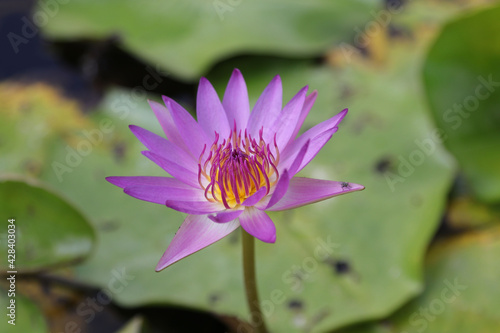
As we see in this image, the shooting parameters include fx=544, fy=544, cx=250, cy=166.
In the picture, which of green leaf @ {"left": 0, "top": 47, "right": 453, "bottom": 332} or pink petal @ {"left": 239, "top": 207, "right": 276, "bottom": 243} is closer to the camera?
pink petal @ {"left": 239, "top": 207, "right": 276, "bottom": 243}

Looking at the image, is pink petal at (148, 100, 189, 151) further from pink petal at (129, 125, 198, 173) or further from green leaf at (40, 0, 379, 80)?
green leaf at (40, 0, 379, 80)

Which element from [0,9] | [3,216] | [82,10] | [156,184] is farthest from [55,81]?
[156,184]

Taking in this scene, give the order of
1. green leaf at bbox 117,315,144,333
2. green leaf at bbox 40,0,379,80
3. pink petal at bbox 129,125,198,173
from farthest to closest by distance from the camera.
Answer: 1. green leaf at bbox 40,0,379,80
2. green leaf at bbox 117,315,144,333
3. pink petal at bbox 129,125,198,173

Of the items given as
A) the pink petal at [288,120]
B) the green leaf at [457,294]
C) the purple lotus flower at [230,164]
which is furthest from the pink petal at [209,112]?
the green leaf at [457,294]

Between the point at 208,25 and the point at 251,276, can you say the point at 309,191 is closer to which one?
the point at 251,276

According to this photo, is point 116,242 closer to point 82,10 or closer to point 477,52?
point 82,10

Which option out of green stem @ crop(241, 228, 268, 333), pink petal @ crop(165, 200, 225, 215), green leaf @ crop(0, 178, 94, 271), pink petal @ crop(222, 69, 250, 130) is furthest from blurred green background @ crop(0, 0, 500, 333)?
pink petal @ crop(222, 69, 250, 130)

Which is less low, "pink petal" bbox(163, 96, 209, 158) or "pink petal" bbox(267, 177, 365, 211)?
"pink petal" bbox(163, 96, 209, 158)
